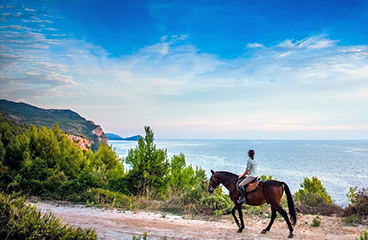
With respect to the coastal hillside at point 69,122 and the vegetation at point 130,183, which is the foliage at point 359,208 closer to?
the vegetation at point 130,183

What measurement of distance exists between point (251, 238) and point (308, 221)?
9.93ft

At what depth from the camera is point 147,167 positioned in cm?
1399

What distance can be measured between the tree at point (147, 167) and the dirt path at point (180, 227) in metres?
3.56

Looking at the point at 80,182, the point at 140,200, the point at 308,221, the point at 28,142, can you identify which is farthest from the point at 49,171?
the point at 308,221

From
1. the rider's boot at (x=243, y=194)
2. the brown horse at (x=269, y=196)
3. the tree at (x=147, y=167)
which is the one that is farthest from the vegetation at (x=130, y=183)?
the rider's boot at (x=243, y=194)

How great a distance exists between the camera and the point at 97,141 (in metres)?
98.8

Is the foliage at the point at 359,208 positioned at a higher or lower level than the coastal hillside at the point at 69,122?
lower

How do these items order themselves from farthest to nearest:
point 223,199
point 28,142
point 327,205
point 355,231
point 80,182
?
point 28,142, point 80,182, point 327,205, point 223,199, point 355,231

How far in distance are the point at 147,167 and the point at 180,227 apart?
19.2 feet

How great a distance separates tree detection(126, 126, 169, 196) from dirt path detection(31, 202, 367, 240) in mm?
3558

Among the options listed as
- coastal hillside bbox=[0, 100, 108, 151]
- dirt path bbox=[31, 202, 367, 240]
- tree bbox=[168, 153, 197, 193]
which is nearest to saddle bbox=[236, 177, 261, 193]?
dirt path bbox=[31, 202, 367, 240]

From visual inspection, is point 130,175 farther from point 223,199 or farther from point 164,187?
point 223,199

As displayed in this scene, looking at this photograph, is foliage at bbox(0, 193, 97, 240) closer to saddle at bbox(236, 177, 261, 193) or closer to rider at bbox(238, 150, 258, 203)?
rider at bbox(238, 150, 258, 203)

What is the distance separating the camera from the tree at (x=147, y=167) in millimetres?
13914
